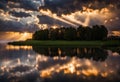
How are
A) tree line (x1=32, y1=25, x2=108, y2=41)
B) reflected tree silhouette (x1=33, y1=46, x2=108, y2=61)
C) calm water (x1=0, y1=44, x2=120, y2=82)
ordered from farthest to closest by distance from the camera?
tree line (x1=32, y1=25, x2=108, y2=41) → reflected tree silhouette (x1=33, y1=46, x2=108, y2=61) → calm water (x1=0, y1=44, x2=120, y2=82)

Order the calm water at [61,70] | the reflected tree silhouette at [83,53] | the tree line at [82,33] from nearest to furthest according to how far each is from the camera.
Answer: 1. the calm water at [61,70]
2. the reflected tree silhouette at [83,53]
3. the tree line at [82,33]

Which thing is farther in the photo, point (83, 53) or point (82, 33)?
point (82, 33)

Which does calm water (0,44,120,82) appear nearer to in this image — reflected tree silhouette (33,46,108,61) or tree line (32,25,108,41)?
reflected tree silhouette (33,46,108,61)

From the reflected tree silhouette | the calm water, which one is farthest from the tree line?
the calm water

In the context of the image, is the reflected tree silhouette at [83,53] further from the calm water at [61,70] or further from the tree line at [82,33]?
the tree line at [82,33]

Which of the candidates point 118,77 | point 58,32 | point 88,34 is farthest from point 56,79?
point 58,32

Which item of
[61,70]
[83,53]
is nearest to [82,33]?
[83,53]

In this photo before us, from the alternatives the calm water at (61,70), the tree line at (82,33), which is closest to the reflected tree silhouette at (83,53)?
the calm water at (61,70)

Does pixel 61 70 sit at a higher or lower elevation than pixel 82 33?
higher

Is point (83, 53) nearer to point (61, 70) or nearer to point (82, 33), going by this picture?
point (61, 70)

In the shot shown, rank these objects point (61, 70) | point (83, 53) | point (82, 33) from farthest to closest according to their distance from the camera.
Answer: point (82, 33), point (83, 53), point (61, 70)

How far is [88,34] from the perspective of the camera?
149875 mm

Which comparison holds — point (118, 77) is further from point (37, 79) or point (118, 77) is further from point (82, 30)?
point (82, 30)

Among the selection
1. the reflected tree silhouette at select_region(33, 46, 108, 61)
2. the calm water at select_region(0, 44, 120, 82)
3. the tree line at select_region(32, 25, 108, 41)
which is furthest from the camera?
the tree line at select_region(32, 25, 108, 41)
